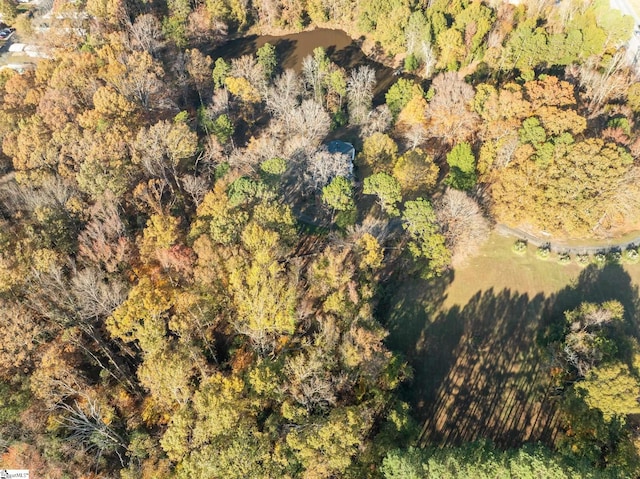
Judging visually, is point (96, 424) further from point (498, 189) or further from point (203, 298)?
point (498, 189)

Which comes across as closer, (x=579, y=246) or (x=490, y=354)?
(x=490, y=354)

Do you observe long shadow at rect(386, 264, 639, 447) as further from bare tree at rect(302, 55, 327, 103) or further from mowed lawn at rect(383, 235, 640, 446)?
bare tree at rect(302, 55, 327, 103)

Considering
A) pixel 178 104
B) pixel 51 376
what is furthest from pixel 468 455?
pixel 178 104

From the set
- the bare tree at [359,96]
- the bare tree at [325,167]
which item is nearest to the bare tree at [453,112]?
the bare tree at [359,96]

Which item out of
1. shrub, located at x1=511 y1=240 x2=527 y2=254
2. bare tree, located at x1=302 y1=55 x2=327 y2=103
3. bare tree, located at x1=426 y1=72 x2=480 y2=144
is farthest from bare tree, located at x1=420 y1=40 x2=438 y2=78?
shrub, located at x1=511 y1=240 x2=527 y2=254

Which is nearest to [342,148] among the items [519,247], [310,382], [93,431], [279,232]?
[279,232]

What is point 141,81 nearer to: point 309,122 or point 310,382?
point 309,122
